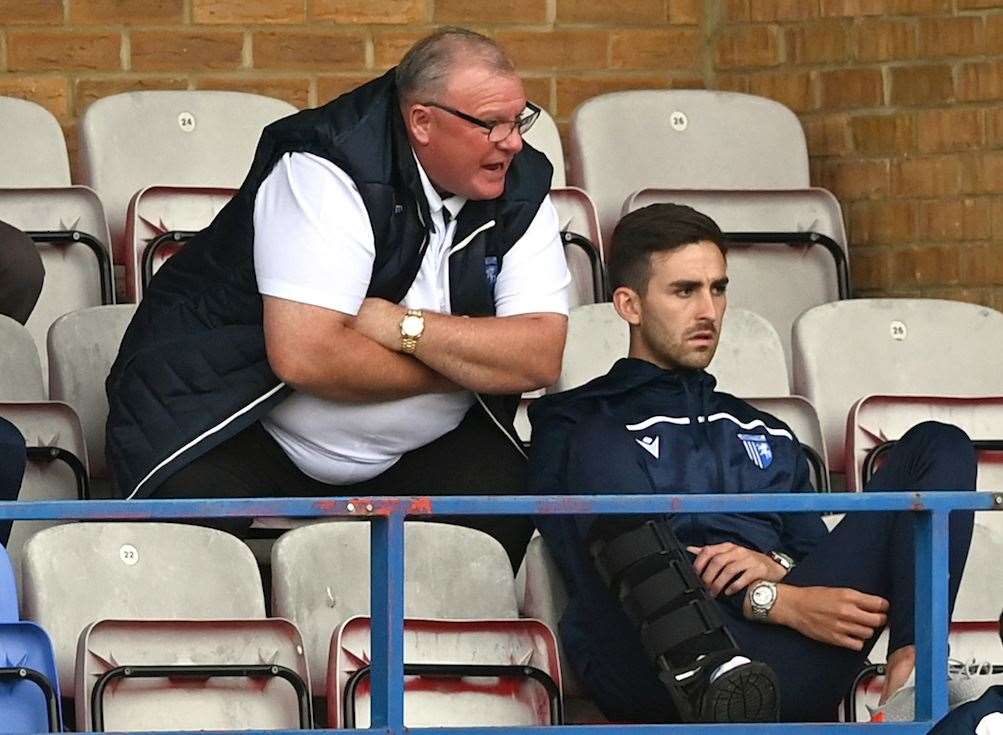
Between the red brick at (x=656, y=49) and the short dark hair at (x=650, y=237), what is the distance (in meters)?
1.88

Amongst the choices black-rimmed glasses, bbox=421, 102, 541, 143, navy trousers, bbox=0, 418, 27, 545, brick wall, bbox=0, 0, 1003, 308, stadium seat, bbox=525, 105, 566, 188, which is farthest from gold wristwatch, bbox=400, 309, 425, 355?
brick wall, bbox=0, 0, 1003, 308

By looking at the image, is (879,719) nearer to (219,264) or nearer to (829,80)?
(219,264)

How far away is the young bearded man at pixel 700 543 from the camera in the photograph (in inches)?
111

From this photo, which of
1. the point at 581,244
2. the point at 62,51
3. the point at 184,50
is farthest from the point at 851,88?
the point at 62,51

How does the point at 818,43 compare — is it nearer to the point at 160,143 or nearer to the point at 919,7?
the point at 919,7


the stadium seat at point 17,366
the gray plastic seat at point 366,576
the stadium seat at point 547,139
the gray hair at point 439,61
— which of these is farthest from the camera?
the stadium seat at point 547,139

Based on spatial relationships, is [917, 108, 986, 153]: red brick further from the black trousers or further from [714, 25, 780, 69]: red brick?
the black trousers

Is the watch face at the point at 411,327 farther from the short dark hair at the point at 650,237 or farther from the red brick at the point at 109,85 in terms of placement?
the red brick at the point at 109,85

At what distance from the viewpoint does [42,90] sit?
16.2 ft

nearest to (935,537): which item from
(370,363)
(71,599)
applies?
(370,363)

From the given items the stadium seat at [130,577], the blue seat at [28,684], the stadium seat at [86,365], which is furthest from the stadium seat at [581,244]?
the blue seat at [28,684]

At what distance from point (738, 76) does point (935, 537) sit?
2.70 metres

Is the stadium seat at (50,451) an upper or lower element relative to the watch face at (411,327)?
lower

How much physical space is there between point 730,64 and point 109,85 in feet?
4.76
